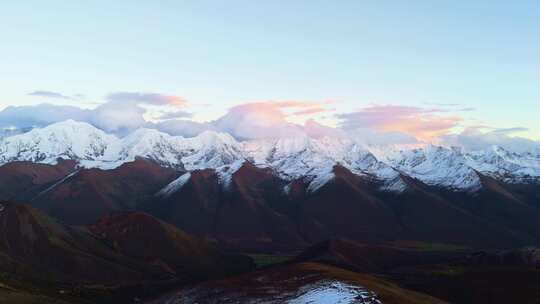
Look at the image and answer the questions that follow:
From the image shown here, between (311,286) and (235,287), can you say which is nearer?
(311,286)

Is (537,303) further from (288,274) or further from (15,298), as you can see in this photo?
(15,298)

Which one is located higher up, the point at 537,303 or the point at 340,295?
the point at 340,295

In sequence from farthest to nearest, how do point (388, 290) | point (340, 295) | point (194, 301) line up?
1. point (194, 301)
2. point (388, 290)
3. point (340, 295)

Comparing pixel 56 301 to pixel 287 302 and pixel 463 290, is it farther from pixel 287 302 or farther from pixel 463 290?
pixel 463 290

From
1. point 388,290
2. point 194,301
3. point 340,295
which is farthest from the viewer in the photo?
point 194,301

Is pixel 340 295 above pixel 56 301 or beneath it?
above

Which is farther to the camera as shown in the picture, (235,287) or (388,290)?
(235,287)

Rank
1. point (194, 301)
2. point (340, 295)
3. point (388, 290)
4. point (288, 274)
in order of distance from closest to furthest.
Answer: point (340, 295) → point (388, 290) → point (194, 301) → point (288, 274)

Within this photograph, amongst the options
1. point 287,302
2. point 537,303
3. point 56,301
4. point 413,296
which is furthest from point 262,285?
point 537,303

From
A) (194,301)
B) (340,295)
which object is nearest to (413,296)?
(340,295)
